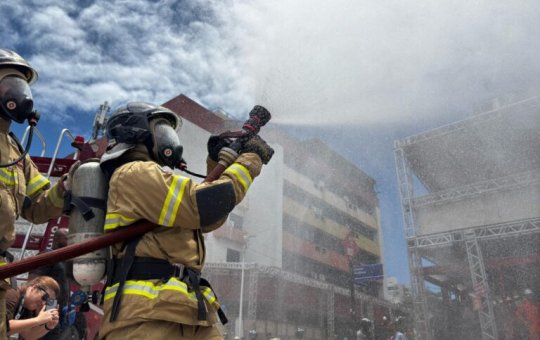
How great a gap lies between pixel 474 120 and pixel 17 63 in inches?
670

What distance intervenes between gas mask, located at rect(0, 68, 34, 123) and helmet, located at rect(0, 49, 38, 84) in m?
0.04

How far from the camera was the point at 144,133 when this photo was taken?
2123 mm

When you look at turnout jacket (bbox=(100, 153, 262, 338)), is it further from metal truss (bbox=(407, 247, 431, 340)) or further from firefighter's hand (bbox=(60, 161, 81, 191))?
metal truss (bbox=(407, 247, 431, 340))

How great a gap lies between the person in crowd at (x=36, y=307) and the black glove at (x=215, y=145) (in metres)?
1.44

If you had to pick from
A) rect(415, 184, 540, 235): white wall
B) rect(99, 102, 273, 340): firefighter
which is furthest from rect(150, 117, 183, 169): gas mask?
rect(415, 184, 540, 235): white wall

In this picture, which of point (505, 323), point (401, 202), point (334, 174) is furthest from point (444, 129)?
point (334, 174)

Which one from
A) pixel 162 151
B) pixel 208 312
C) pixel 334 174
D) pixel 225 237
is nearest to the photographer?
pixel 208 312

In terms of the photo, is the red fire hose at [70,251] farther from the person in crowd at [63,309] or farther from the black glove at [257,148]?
the person in crowd at [63,309]

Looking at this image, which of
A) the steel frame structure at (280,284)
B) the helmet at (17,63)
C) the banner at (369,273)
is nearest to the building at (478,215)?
the banner at (369,273)

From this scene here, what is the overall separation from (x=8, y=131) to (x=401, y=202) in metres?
16.7

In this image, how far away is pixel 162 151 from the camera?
2.16 metres

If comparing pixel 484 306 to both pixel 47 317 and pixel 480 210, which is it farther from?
pixel 47 317

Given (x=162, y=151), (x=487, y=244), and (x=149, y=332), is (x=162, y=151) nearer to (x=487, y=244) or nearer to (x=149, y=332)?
(x=149, y=332)

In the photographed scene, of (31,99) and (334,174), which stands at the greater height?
(334,174)
